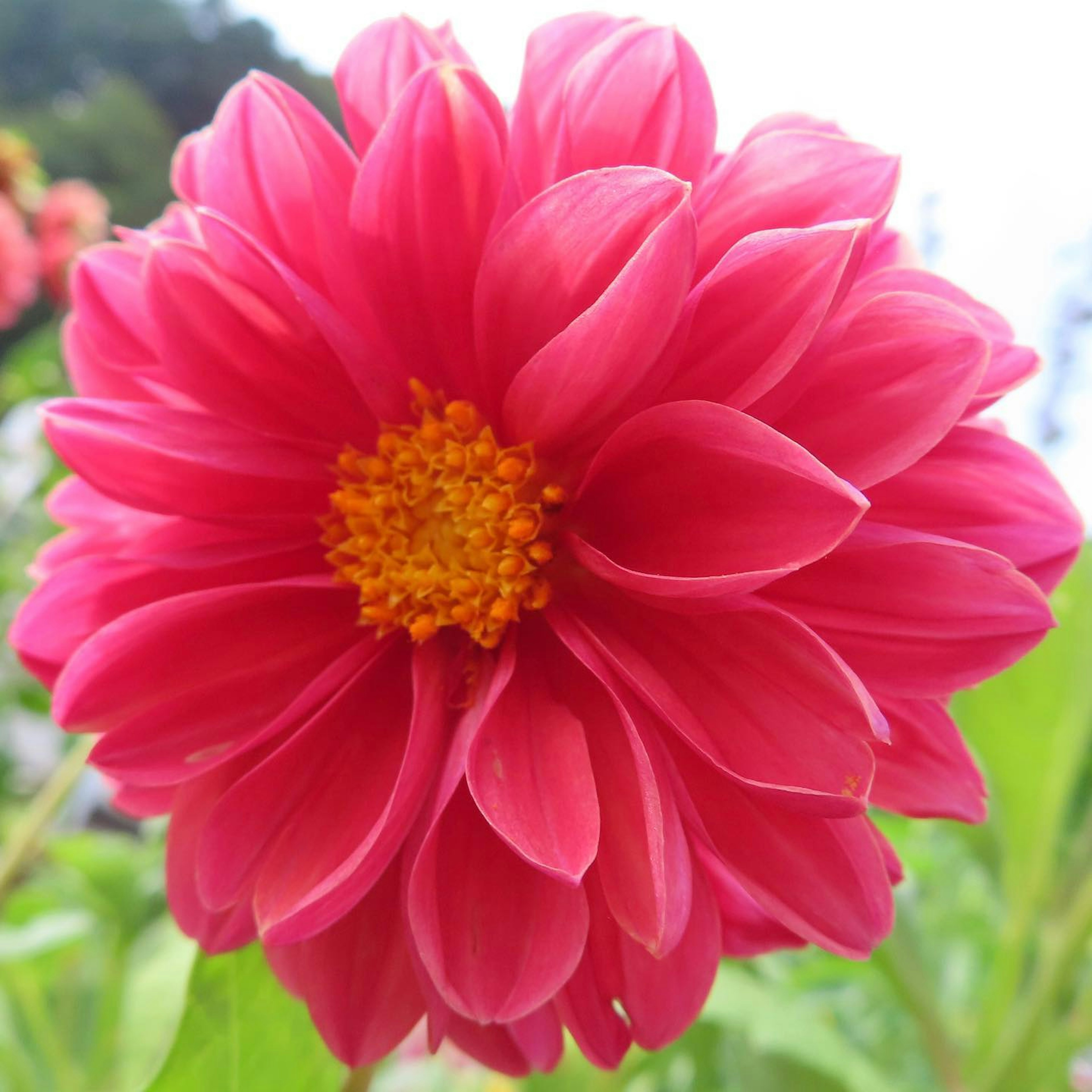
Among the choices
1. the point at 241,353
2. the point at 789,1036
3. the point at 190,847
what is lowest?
the point at 789,1036

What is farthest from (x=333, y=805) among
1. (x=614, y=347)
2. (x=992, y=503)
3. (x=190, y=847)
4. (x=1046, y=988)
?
(x=1046, y=988)

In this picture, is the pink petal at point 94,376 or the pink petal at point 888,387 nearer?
the pink petal at point 888,387

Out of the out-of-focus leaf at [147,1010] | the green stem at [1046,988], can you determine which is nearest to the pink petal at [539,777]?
the green stem at [1046,988]

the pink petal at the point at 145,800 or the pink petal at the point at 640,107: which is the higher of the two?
the pink petal at the point at 640,107

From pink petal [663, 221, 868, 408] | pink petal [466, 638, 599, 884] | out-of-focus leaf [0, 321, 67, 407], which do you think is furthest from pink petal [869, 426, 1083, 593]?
out-of-focus leaf [0, 321, 67, 407]

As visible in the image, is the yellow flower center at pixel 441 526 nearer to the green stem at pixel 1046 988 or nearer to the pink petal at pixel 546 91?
the pink petal at pixel 546 91

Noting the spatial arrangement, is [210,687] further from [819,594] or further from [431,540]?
[819,594]

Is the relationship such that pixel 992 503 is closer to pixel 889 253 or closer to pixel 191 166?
pixel 889 253

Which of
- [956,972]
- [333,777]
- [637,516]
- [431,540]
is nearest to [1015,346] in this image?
[637,516]
